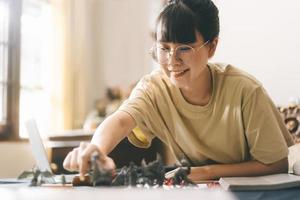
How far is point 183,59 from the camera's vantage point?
109 centimetres

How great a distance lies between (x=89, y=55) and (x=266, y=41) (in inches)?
74.1

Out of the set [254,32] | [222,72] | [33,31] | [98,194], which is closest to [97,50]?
[33,31]

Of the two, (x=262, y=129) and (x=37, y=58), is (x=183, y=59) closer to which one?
(x=262, y=129)

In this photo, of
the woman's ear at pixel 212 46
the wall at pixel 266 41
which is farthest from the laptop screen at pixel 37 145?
the wall at pixel 266 41

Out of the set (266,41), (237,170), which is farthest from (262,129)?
(266,41)

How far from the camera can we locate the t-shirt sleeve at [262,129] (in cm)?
116

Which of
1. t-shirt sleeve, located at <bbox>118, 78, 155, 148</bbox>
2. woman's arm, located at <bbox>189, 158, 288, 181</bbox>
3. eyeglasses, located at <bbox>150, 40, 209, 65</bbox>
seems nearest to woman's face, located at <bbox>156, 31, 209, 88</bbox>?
eyeglasses, located at <bbox>150, 40, 209, 65</bbox>

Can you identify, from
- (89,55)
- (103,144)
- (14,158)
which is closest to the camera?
(103,144)

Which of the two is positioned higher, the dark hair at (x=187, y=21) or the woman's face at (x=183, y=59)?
the dark hair at (x=187, y=21)

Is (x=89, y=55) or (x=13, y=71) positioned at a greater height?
(x=89, y=55)

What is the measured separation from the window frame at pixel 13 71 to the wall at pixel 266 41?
1452 millimetres

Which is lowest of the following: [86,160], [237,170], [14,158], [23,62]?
→ [14,158]

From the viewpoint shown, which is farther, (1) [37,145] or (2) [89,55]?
(2) [89,55]

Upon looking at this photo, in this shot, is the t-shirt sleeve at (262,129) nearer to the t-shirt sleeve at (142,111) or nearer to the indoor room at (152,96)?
the indoor room at (152,96)
